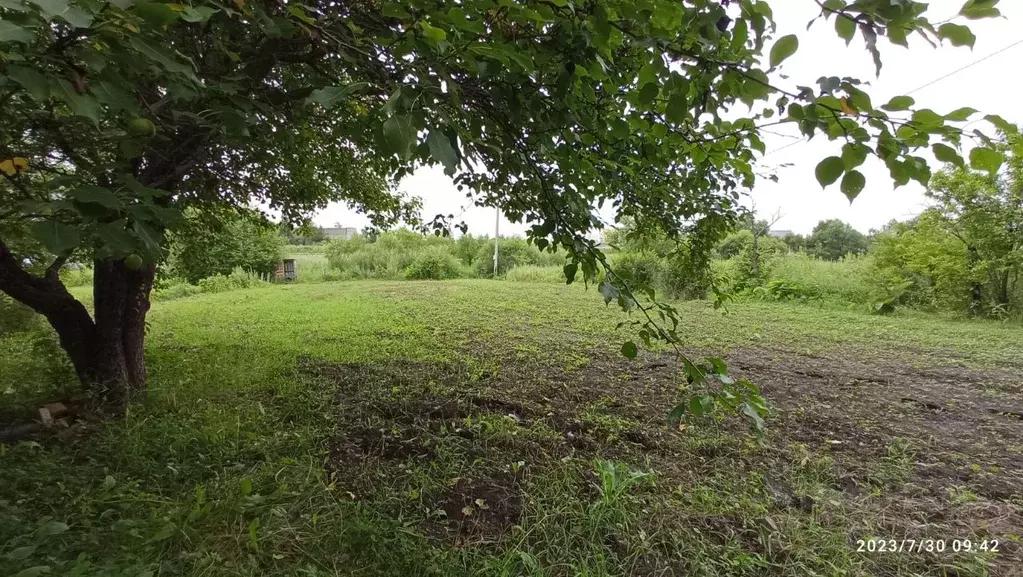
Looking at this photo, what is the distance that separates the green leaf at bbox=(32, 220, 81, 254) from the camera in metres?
0.84

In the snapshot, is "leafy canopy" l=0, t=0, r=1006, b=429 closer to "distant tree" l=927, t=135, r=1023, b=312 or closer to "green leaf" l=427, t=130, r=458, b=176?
"green leaf" l=427, t=130, r=458, b=176

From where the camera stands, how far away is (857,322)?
7543 millimetres

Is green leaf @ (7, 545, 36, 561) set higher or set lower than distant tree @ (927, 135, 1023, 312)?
lower

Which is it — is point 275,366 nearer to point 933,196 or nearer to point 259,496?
point 259,496

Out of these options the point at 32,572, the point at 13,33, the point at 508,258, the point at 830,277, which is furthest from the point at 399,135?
the point at 508,258

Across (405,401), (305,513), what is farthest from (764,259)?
(305,513)

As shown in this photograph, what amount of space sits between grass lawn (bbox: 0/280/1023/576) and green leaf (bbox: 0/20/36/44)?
153cm

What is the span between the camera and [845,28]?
30.5 inches

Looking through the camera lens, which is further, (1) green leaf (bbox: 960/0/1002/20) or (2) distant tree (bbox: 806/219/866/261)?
(2) distant tree (bbox: 806/219/866/261)

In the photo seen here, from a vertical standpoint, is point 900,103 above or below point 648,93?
below

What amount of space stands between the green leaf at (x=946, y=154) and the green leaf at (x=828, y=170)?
0.14 meters

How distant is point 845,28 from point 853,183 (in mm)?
263

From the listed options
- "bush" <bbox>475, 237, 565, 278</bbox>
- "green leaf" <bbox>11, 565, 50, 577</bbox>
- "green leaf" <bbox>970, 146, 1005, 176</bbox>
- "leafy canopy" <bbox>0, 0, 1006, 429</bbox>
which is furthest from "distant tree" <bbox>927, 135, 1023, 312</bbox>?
"bush" <bbox>475, 237, 565, 278</bbox>

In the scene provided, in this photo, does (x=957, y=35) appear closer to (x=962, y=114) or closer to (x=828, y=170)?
(x=962, y=114)
